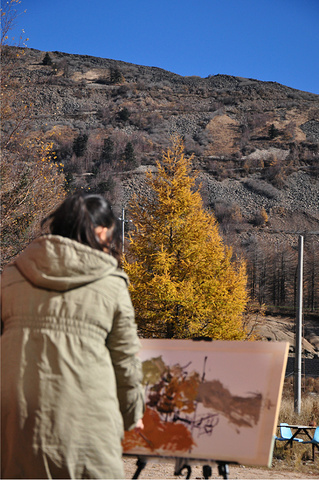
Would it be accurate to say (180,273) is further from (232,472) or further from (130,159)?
(130,159)

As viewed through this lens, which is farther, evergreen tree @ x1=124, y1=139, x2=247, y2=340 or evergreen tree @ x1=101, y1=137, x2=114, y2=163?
evergreen tree @ x1=101, y1=137, x2=114, y2=163

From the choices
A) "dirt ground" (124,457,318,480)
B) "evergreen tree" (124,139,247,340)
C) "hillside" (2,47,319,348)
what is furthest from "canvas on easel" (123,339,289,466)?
"hillside" (2,47,319,348)

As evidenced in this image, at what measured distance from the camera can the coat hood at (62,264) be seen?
201cm

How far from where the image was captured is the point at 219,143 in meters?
129

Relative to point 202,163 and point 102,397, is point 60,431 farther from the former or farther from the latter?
point 202,163

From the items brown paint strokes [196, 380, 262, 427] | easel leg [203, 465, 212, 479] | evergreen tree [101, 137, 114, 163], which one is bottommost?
easel leg [203, 465, 212, 479]

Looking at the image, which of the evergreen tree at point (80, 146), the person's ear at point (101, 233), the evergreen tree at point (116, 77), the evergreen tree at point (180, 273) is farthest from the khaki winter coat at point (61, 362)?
the evergreen tree at point (116, 77)

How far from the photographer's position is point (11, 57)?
13133 millimetres

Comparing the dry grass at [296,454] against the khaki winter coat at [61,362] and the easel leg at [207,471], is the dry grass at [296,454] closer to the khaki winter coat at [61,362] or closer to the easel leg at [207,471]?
the easel leg at [207,471]

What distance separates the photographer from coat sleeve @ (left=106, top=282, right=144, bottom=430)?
2.09 metres

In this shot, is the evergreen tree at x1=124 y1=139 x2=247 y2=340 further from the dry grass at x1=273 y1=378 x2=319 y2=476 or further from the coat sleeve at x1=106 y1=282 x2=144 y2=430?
the coat sleeve at x1=106 y1=282 x2=144 y2=430

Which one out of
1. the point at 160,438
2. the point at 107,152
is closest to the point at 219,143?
the point at 107,152

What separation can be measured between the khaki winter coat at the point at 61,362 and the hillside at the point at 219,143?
192 feet

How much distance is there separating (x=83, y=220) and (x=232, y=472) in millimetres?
6410
